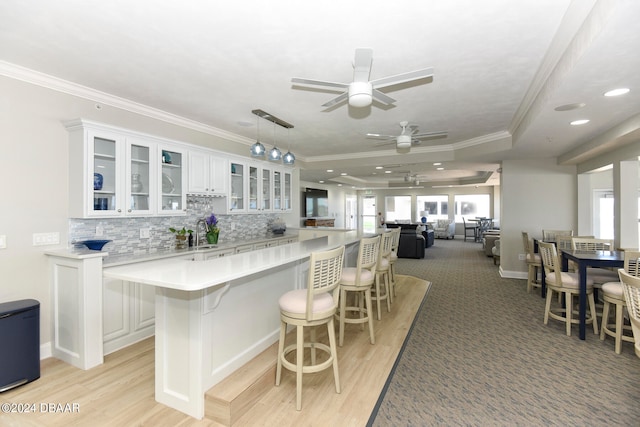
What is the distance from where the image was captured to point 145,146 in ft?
11.7

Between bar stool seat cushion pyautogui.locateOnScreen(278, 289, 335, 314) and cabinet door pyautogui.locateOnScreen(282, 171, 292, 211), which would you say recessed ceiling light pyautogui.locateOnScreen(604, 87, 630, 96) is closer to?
bar stool seat cushion pyautogui.locateOnScreen(278, 289, 335, 314)

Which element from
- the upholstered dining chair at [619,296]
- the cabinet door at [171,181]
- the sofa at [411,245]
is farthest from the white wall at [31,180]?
the sofa at [411,245]

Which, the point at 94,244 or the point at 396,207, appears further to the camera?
the point at 396,207

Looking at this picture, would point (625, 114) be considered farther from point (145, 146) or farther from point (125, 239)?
point (125, 239)

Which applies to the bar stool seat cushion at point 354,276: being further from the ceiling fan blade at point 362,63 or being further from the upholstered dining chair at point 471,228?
the upholstered dining chair at point 471,228

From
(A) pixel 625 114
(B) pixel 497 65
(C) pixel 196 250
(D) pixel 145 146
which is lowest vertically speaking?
(C) pixel 196 250

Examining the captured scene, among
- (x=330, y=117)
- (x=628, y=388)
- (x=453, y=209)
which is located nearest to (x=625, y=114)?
(x=628, y=388)

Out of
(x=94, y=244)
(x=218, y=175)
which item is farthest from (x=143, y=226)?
(x=218, y=175)

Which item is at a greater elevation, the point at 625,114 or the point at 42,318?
the point at 625,114

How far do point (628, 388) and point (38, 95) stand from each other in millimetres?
5557

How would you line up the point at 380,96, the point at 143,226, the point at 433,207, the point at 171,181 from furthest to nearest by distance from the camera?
the point at 433,207 → the point at 171,181 → the point at 143,226 → the point at 380,96

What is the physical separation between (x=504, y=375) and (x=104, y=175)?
4207 mm

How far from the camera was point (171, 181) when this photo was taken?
3973 millimetres

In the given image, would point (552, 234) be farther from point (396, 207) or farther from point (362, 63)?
point (396, 207)
